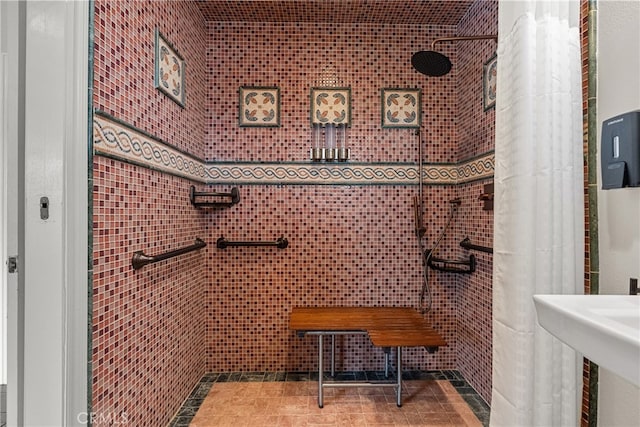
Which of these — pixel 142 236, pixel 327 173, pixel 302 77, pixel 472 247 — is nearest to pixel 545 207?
pixel 472 247

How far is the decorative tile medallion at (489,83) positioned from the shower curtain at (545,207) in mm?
881

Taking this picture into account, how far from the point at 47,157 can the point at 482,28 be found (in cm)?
242

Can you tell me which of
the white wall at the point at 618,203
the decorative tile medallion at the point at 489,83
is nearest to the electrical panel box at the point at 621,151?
the white wall at the point at 618,203

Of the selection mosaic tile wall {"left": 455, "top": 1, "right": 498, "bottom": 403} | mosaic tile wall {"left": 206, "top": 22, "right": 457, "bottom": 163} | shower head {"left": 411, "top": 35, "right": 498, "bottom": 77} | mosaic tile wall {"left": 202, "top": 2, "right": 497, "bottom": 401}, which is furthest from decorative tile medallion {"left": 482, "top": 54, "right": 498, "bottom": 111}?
mosaic tile wall {"left": 206, "top": 22, "right": 457, "bottom": 163}

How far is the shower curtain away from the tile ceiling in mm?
1341

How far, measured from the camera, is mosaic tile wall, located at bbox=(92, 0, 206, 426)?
1266mm

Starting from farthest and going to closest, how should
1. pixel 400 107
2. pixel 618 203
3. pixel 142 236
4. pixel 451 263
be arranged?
pixel 400 107 < pixel 451 263 < pixel 142 236 < pixel 618 203

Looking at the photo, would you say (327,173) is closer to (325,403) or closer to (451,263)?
(451,263)

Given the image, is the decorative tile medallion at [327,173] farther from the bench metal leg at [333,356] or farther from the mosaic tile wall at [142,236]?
the bench metal leg at [333,356]

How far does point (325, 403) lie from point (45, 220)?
175cm

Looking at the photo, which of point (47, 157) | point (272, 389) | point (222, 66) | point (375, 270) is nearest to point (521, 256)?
point (375, 270)

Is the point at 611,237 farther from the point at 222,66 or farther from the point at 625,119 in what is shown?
the point at 222,66

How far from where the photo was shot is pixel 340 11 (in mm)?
2332

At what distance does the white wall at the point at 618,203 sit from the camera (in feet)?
3.27
